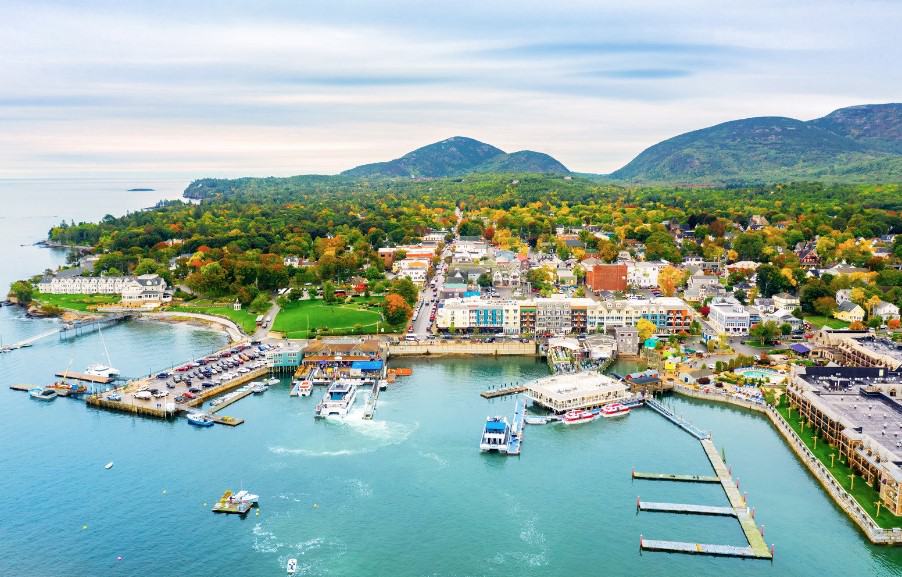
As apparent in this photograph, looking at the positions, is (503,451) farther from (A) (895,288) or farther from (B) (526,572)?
(A) (895,288)

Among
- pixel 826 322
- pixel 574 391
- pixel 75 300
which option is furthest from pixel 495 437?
pixel 75 300

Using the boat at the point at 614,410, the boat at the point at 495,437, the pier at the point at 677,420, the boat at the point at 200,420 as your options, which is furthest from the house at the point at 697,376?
the boat at the point at 200,420

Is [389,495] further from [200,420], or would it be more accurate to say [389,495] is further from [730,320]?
[730,320]

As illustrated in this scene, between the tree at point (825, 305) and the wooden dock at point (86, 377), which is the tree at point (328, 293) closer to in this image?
the wooden dock at point (86, 377)

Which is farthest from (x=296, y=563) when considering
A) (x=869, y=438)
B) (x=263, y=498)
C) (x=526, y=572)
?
(x=869, y=438)

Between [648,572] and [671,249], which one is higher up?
[671,249]
